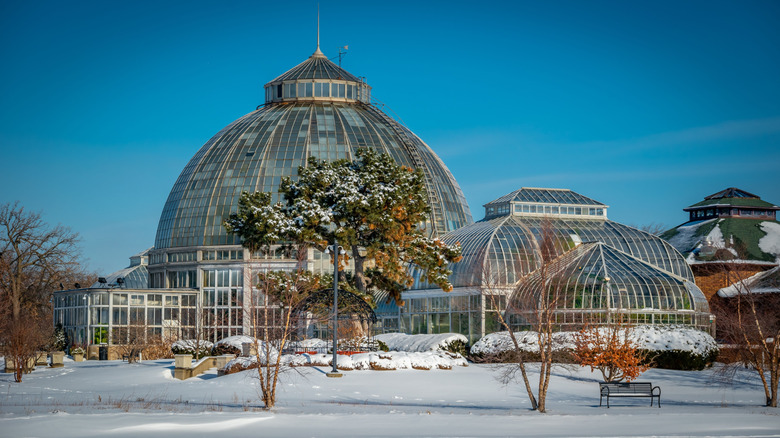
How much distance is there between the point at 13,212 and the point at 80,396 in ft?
136

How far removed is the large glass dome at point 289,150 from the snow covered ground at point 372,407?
1224 inches

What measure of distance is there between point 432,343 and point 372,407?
2124 centimetres

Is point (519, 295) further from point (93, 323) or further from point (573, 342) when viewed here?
point (93, 323)

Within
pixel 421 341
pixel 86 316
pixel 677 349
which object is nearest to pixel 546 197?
pixel 421 341

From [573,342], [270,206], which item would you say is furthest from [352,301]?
[573,342]

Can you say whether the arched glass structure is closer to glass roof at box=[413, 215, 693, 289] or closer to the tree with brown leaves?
glass roof at box=[413, 215, 693, 289]

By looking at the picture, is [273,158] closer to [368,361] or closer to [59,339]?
[59,339]

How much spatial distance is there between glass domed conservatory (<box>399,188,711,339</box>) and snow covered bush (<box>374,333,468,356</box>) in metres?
3.10

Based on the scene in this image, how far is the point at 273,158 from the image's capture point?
79062 millimetres

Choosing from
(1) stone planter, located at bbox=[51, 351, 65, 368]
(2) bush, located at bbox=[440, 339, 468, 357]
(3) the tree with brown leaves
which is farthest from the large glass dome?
(3) the tree with brown leaves

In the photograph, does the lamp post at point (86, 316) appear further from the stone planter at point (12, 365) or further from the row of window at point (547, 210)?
the row of window at point (547, 210)

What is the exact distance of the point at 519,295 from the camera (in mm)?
59188

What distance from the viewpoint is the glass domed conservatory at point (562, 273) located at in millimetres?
55694

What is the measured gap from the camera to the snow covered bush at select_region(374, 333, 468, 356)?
53.1 meters
